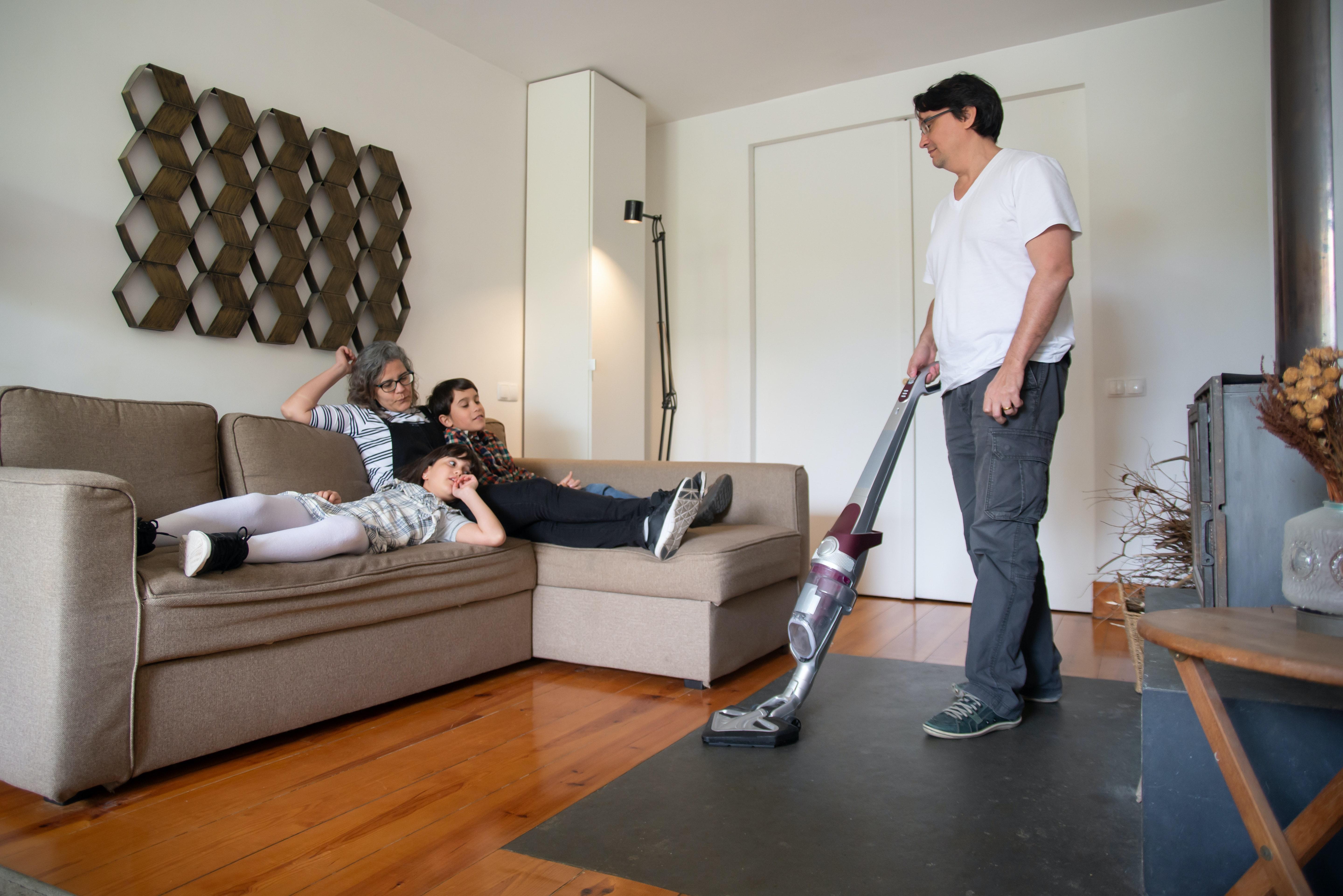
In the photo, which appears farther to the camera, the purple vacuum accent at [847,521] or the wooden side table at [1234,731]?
the purple vacuum accent at [847,521]

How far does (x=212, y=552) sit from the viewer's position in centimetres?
167

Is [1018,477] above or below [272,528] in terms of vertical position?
above

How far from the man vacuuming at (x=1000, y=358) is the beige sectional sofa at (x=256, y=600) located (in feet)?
2.34

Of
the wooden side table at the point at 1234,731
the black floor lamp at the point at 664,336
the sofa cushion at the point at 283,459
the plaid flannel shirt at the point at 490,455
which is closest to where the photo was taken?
the wooden side table at the point at 1234,731

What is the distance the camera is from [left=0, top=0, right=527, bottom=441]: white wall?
233 centimetres

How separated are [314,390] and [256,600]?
1215mm

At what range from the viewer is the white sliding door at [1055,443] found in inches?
139

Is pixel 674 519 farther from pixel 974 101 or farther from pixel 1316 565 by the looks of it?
pixel 1316 565

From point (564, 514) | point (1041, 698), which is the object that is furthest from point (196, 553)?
point (1041, 698)

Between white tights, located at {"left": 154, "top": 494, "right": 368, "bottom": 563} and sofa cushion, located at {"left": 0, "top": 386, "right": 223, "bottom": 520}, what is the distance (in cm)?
13

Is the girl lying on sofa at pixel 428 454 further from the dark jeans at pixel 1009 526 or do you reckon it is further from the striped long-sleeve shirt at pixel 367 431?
the dark jeans at pixel 1009 526

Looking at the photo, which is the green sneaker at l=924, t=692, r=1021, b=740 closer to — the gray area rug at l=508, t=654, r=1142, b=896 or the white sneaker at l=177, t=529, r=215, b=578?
the gray area rug at l=508, t=654, r=1142, b=896

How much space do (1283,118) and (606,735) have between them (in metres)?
2.04

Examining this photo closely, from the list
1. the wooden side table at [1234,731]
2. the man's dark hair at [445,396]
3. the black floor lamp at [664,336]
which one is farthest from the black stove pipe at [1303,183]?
the black floor lamp at [664,336]
